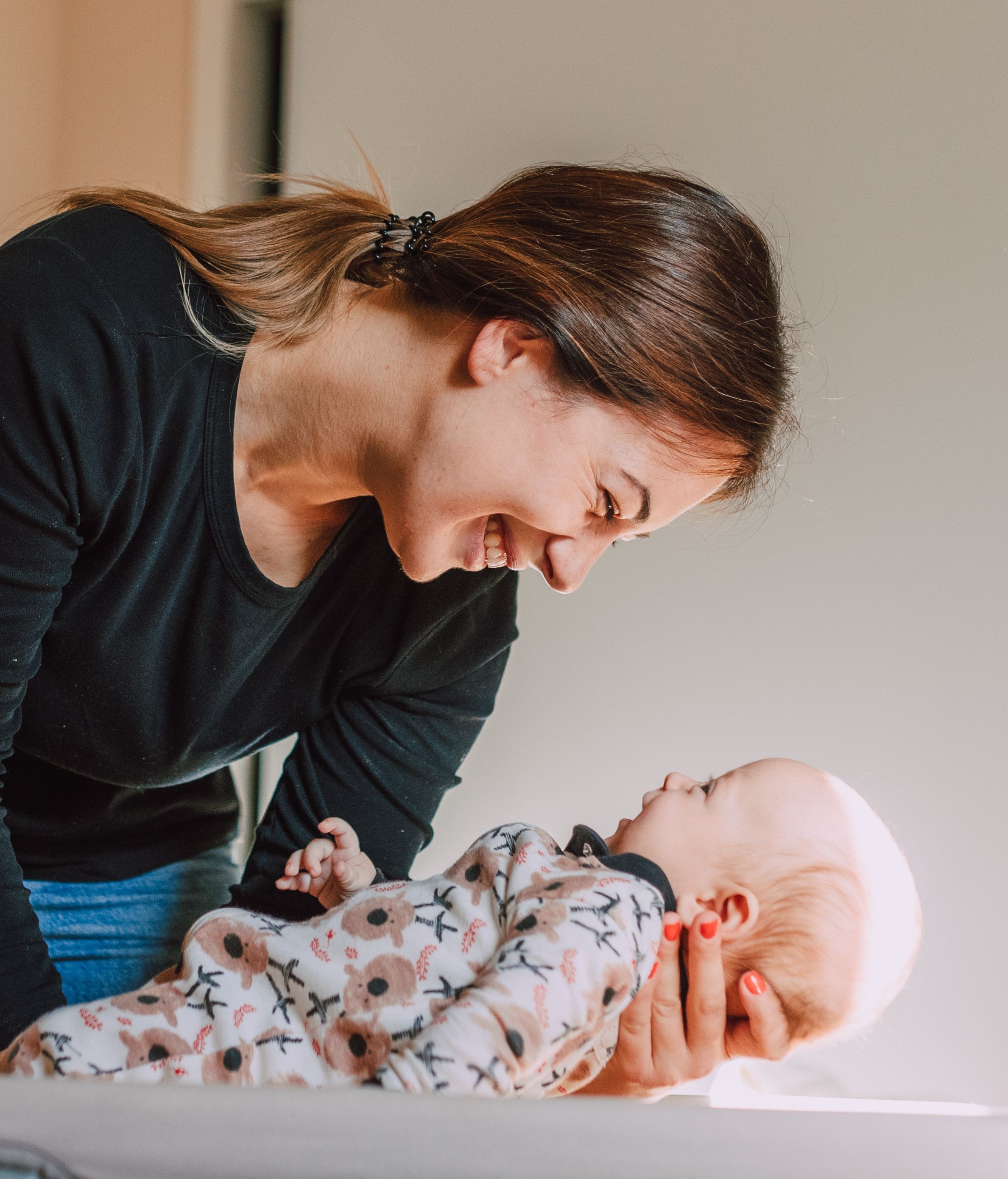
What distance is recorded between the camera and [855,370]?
146 cm

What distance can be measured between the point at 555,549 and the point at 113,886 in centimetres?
62

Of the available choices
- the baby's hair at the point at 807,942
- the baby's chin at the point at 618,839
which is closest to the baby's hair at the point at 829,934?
the baby's hair at the point at 807,942

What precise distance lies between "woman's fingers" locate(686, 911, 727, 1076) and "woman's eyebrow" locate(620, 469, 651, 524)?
357 mm

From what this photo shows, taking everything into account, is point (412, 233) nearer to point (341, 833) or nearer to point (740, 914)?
point (341, 833)

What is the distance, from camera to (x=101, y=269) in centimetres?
76

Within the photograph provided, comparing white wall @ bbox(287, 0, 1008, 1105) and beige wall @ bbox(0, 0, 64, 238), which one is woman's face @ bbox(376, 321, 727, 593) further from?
beige wall @ bbox(0, 0, 64, 238)

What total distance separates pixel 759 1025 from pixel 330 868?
427 millimetres

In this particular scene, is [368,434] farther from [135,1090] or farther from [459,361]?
[135,1090]

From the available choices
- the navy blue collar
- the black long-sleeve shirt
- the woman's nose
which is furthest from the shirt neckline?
the navy blue collar

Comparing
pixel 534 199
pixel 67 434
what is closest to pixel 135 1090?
pixel 67 434

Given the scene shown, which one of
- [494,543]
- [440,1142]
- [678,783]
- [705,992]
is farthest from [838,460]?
[440,1142]

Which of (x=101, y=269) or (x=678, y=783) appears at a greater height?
(x=101, y=269)

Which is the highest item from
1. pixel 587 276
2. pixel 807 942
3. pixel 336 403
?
pixel 587 276

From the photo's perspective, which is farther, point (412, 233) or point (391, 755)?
point (391, 755)
